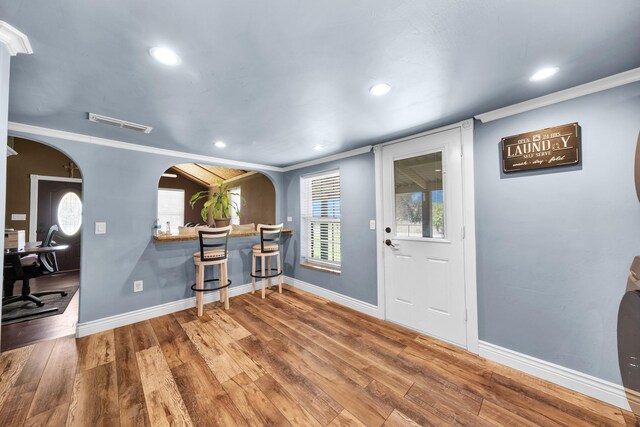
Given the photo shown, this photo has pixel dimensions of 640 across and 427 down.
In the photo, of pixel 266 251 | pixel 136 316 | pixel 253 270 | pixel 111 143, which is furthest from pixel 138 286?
pixel 111 143

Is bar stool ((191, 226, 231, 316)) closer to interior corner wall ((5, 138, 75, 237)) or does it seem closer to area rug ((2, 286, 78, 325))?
area rug ((2, 286, 78, 325))

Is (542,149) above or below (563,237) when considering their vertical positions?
above

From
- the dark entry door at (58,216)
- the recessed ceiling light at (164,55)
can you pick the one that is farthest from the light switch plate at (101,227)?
the dark entry door at (58,216)

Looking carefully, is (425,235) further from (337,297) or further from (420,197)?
(337,297)

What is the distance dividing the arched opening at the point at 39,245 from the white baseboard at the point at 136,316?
311 millimetres

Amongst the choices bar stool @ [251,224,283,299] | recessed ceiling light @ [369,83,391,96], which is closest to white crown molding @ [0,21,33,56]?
recessed ceiling light @ [369,83,391,96]

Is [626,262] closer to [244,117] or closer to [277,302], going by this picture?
[244,117]

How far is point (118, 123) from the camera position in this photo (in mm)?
2199

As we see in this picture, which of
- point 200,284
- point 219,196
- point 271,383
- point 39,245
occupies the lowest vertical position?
point 271,383

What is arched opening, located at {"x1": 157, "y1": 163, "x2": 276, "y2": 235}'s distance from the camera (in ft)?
14.5

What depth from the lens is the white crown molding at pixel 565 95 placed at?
1497mm

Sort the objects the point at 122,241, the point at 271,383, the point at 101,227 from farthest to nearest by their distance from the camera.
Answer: the point at 122,241
the point at 101,227
the point at 271,383

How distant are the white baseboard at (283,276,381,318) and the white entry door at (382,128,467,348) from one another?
0.22m

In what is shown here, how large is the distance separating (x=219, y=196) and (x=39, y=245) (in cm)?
265
